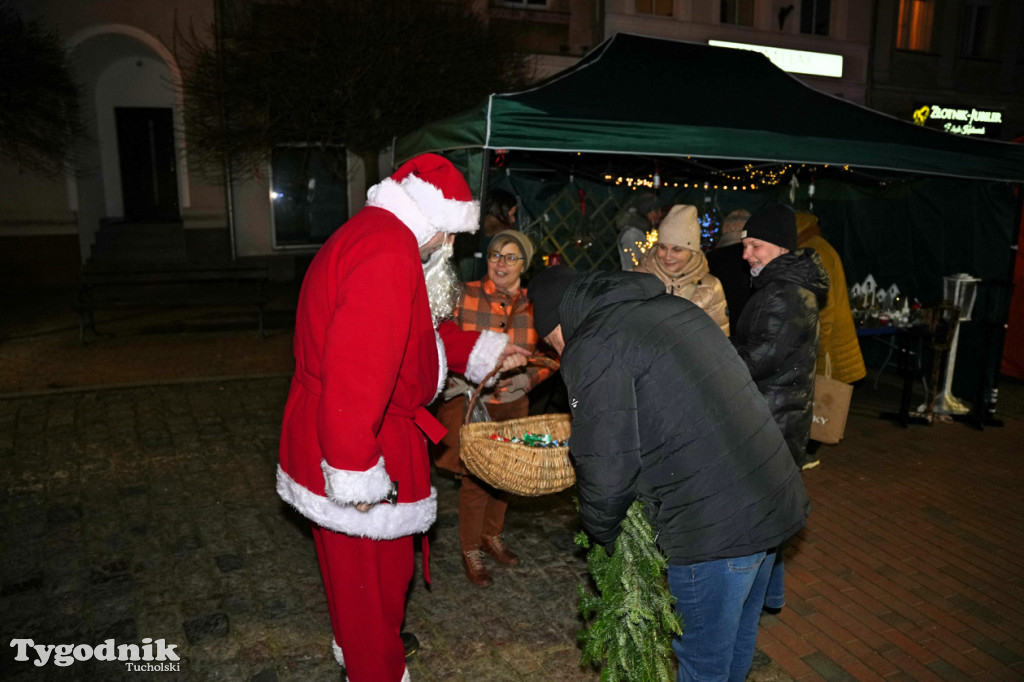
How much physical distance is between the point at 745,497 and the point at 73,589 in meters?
3.40

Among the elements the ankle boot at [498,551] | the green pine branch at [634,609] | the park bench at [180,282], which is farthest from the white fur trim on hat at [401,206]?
the park bench at [180,282]

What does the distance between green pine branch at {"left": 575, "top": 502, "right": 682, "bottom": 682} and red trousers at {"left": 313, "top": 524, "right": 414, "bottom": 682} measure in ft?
2.38

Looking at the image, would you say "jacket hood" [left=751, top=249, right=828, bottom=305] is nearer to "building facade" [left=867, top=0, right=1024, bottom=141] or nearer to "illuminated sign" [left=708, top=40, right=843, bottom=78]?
"illuminated sign" [left=708, top=40, right=843, bottom=78]

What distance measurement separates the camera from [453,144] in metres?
4.64

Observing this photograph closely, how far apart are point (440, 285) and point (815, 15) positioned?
18646 mm

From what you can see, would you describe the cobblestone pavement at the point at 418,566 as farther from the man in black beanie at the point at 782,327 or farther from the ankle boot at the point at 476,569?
the man in black beanie at the point at 782,327

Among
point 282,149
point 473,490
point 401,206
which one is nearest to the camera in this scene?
point 401,206

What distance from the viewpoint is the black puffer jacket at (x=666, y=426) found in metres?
1.94

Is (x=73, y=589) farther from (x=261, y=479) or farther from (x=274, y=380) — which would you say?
(x=274, y=380)

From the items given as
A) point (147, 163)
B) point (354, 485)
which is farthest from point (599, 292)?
point (147, 163)

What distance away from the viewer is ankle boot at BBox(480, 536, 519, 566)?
395cm

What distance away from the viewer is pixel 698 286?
4547mm

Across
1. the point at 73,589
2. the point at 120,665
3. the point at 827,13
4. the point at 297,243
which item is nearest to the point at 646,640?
the point at 120,665

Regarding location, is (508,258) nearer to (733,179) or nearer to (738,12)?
(733,179)
